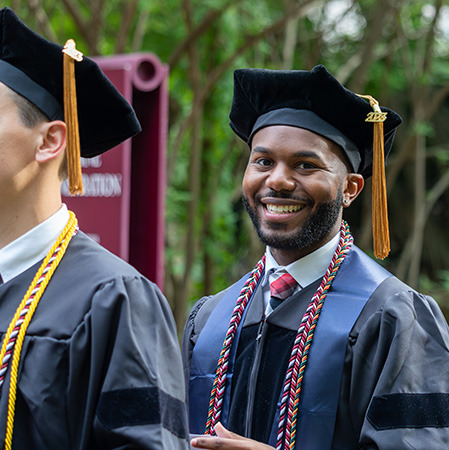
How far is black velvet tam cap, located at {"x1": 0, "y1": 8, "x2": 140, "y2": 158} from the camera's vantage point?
2039mm

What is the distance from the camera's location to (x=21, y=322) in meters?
1.84

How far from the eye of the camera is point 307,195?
2.46 meters

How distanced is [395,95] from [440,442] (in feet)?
25.5

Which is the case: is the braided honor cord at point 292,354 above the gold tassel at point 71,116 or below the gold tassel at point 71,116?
below

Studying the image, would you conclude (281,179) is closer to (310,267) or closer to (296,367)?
(310,267)

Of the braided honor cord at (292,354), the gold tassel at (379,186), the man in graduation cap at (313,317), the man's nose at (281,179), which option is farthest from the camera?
the gold tassel at (379,186)

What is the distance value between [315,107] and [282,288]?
60cm

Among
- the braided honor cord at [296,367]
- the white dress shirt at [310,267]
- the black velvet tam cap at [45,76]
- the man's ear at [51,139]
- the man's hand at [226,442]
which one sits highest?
the black velvet tam cap at [45,76]

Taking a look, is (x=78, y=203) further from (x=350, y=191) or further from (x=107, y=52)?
(x=107, y=52)

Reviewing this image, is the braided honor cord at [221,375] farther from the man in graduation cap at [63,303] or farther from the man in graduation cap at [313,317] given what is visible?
the man in graduation cap at [63,303]

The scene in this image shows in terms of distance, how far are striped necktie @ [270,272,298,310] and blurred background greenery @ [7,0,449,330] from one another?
300 centimetres

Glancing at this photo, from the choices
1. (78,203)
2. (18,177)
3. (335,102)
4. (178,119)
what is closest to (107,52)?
(178,119)

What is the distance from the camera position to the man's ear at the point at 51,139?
2029mm

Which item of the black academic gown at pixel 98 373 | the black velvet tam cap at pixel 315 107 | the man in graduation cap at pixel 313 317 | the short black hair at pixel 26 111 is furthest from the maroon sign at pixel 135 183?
the black academic gown at pixel 98 373
